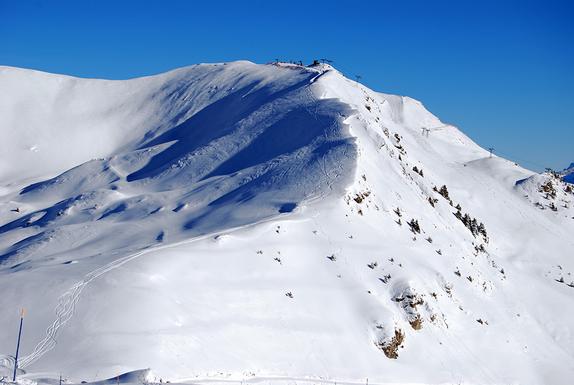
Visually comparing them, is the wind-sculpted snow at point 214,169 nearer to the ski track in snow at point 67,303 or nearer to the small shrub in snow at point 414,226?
the small shrub in snow at point 414,226

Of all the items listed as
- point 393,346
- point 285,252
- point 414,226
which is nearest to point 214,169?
point 414,226

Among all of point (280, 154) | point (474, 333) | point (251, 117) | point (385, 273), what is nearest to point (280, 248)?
point (385, 273)

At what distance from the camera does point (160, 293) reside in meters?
25.4

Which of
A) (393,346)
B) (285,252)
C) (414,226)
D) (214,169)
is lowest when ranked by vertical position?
(393,346)

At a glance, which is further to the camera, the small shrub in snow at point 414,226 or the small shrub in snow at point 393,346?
the small shrub in snow at point 414,226

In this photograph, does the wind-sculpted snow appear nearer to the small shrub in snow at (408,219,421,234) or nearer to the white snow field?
the white snow field

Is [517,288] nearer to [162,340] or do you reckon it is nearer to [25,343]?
[162,340]

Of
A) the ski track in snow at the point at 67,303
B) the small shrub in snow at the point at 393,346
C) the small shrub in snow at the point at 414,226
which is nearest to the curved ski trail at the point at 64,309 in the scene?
the ski track in snow at the point at 67,303

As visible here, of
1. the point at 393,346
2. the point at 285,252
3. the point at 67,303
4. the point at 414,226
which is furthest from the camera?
the point at 414,226

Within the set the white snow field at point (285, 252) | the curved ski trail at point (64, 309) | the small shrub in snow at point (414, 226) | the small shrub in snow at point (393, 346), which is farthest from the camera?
the small shrub in snow at point (414, 226)

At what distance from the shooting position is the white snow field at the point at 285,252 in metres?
23.7

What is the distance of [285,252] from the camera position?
1208 inches

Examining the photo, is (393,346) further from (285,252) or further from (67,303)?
(67,303)

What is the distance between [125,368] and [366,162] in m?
24.1
